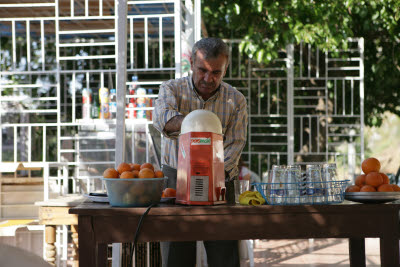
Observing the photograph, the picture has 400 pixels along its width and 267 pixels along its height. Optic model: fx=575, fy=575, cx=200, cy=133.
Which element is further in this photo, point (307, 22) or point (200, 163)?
point (307, 22)

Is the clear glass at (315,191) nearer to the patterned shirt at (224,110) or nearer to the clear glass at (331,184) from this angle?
the clear glass at (331,184)

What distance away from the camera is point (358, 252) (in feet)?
8.32

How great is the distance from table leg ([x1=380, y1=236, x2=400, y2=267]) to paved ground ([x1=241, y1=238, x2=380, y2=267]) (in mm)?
3776

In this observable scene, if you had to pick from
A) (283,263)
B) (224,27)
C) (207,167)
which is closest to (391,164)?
(224,27)

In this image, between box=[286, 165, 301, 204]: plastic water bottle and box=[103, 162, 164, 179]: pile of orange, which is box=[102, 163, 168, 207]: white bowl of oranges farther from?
box=[286, 165, 301, 204]: plastic water bottle

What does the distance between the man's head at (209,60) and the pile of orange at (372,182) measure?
2.55 feet

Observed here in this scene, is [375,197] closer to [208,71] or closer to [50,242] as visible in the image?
[208,71]

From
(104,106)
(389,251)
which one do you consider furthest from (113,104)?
(389,251)

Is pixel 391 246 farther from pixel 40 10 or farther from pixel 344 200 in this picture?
pixel 40 10

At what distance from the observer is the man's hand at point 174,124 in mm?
2383

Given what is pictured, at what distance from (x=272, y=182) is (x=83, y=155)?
4.14 meters

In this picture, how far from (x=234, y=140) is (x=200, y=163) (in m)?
0.77

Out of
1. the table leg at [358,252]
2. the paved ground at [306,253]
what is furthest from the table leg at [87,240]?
the paved ground at [306,253]

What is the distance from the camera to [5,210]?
564cm
